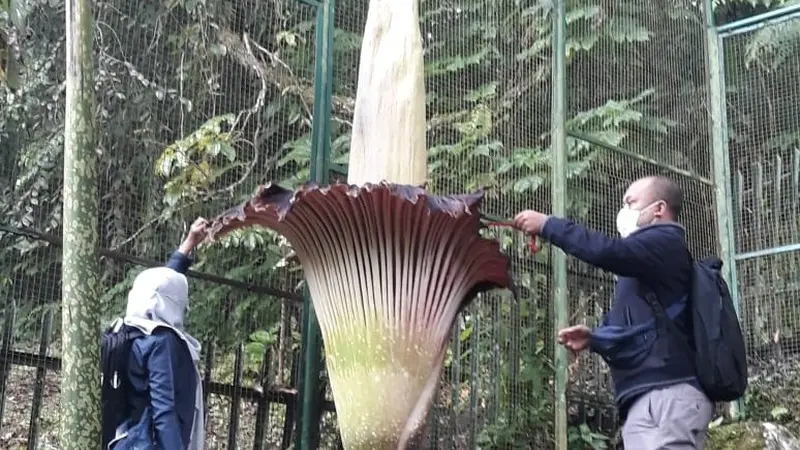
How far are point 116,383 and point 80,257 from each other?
33.8 inches

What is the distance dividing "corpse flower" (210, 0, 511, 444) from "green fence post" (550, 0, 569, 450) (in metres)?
1.65

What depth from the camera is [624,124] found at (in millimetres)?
6848

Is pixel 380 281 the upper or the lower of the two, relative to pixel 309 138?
lower

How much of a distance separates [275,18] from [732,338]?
3121 mm

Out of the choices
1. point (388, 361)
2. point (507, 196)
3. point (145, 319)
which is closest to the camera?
point (388, 361)

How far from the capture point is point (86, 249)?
136 inches

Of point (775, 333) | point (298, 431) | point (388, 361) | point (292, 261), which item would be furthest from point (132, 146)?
point (775, 333)

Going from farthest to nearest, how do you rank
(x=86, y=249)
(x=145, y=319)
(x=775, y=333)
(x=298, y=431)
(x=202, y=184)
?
1. (x=775, y=333)
2. (x=202, y=184)
3. (x=298, y=431)
4. (x=145, y=319)
5. (x=86, y=249)

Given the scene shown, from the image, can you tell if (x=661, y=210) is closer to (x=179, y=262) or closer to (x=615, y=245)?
(x=615, y=245)

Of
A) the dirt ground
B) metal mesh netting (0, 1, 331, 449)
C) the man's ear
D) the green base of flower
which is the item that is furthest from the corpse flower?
the dirt ground

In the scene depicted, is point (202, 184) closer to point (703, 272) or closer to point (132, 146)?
point (132, 146)

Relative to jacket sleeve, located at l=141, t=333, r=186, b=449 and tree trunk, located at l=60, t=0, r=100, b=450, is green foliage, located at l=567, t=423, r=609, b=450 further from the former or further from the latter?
tree trunk, located at l=60, t=0, r=100, b=450

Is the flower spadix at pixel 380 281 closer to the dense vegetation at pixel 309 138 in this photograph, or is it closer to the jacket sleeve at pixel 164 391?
the jacket sleeve at pixel 164 391

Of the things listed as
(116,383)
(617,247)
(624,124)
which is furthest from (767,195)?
(116,383)
